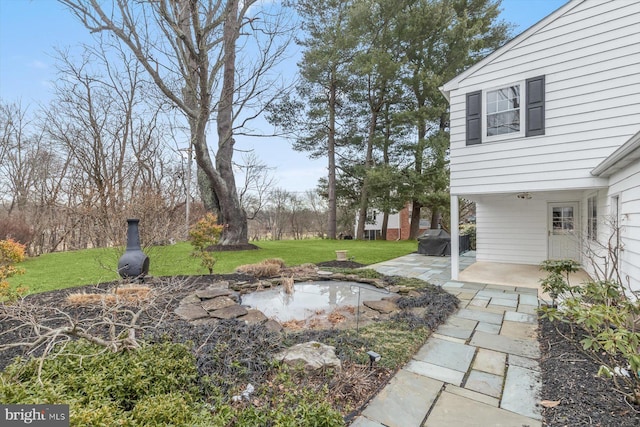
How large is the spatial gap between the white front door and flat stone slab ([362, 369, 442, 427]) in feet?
24.3

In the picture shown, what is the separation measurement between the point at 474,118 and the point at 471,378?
528 cm

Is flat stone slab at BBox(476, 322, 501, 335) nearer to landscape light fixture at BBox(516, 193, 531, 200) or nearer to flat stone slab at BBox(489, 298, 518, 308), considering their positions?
flat stone slab at BBox(489, 298, 518, 308)

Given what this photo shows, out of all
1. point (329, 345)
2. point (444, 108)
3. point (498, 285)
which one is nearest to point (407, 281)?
point (498, 285)

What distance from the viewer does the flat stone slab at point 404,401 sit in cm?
202

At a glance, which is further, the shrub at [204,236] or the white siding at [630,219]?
the shrub at [204,236]

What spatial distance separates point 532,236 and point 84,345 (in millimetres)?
9383

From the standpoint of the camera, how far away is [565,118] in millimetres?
5301

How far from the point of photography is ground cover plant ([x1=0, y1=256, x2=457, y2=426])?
164 cm

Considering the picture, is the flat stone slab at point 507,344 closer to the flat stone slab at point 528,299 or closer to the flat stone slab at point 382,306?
the flat stone slab at point 382,306

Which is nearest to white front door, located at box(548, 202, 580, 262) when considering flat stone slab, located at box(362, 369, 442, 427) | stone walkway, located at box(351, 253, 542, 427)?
stone walkway, located at box(351, 253, 542, 427)

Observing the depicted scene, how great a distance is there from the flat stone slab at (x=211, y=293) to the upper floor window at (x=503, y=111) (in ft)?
19.2

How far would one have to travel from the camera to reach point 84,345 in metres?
2.31

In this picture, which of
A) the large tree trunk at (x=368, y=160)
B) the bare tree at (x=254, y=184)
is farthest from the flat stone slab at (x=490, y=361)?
the bare tree at (x=254, y=184)

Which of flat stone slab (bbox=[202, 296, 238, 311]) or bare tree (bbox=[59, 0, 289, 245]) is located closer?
flat stone slab (bbox=[202, 296, 238, 311])
